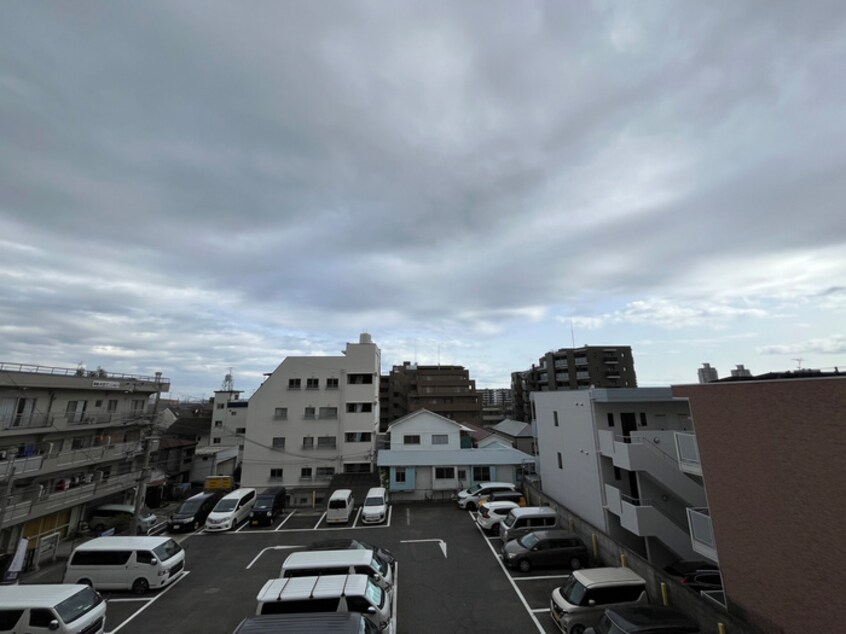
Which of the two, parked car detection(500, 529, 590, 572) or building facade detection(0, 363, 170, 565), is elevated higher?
building facade detection(0, 363, 170, 565)

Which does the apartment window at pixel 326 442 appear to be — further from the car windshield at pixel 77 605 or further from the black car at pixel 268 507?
the car windshield at pixel 77 605

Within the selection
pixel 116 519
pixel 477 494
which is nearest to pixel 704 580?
pixel 477 494

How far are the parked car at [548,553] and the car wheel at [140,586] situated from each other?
14665mm

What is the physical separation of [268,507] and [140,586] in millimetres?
9571

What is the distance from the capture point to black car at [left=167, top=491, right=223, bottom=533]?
22.5 meters

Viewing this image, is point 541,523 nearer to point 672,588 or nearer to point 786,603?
point 672,588

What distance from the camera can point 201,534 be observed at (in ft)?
72.2

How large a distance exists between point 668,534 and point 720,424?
745 cm

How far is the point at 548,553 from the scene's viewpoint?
15664mm

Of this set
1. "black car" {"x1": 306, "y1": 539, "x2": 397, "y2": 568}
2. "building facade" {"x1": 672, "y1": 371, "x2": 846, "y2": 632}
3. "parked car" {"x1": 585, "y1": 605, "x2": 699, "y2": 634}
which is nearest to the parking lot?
"black car" {"x1": 306, "y1": 539, "x2": 397, "y2": 568}

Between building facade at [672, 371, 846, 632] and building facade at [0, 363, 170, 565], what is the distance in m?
26.7

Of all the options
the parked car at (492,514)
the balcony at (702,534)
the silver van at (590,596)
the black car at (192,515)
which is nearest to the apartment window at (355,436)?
the black car at (192,515)

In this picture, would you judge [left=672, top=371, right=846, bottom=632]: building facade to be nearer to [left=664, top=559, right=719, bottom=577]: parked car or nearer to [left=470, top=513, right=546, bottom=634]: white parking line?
[left=664, top=559, right=719, bottom=577]: parked car

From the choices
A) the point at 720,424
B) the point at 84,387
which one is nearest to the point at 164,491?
the point at 84,387
